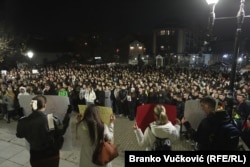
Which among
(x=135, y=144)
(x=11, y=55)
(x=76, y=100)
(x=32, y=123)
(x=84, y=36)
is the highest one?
(x=84, y=36)

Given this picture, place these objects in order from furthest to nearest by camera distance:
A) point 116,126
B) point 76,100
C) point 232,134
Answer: point 76,100 < point 116,126 < point 232,134

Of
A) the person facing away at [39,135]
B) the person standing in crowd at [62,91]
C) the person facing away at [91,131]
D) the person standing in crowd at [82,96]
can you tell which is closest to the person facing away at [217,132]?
the person facing away at [91,131]

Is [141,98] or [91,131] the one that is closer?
[91,131]

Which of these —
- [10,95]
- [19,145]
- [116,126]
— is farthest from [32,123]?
[10,95]

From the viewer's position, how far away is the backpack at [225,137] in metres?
3.75

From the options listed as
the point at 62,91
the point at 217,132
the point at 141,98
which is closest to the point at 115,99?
the point at 141,98

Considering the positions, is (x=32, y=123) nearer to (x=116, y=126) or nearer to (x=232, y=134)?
(x=232, y=134)

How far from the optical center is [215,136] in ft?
12.5

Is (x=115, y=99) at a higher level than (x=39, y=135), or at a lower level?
lower

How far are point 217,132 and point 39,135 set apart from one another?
276cm

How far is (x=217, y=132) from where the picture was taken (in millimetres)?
3797

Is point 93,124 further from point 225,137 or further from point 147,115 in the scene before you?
point 225,137

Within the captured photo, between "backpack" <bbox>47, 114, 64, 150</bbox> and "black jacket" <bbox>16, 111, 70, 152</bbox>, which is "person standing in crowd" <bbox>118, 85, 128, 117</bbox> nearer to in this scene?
"backpack" <bbox>47, 114, 64, 150</bbox>

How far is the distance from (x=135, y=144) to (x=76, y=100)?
19.6 feet
